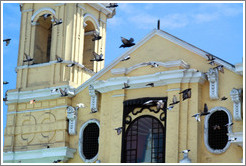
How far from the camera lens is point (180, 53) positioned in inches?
1164

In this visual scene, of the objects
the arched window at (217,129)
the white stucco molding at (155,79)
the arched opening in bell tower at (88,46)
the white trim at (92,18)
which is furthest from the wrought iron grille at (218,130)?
the white trim at (92,18)

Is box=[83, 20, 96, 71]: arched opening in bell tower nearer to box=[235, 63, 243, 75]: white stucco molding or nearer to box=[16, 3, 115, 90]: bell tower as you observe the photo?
box=[16, 3, 115, 90]: bell tower

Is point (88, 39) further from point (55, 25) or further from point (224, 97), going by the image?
point (224, 97)

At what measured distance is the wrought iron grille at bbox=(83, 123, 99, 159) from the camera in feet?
102

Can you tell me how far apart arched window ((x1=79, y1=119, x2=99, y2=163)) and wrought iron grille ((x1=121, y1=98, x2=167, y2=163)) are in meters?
1.93

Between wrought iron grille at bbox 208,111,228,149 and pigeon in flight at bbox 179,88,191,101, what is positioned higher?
pigeon in flight at bbox 179,88,191,101

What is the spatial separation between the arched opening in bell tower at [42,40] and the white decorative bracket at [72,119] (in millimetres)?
3543

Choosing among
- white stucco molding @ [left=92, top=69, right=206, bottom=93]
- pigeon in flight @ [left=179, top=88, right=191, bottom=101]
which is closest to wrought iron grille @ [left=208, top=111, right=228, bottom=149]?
pigeon in flight @ [left=179, top=88, right=191, bottom=101]

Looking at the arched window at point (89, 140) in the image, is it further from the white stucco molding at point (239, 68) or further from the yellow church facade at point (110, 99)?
the white stucco molding at point (239, 68)

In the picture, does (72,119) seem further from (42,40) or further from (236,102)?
(236,102)

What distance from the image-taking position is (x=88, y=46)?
35219mm

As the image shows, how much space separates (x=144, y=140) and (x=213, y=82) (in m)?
3.42

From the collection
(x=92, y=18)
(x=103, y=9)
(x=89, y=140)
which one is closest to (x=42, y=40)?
(x=92, y=18)

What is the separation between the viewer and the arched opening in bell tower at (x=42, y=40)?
112 ft
